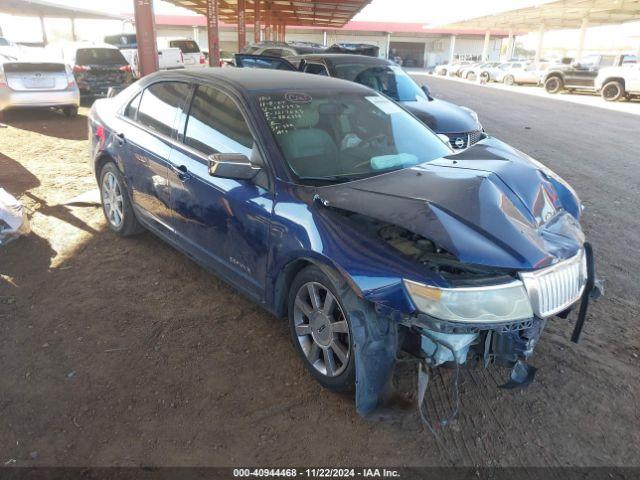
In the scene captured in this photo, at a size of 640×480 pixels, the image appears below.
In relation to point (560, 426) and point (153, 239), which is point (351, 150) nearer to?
point (560, 426)

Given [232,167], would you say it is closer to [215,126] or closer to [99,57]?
[215,126]

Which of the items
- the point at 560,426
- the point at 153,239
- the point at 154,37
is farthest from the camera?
the point at 154,37

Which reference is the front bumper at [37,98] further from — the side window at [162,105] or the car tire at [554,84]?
the car tire at [554,84]

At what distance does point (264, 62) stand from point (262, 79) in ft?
18.4

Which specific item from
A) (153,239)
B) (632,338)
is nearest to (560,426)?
(632,338)

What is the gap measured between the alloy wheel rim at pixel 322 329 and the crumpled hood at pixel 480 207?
0.52 meters

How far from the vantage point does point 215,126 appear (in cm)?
343

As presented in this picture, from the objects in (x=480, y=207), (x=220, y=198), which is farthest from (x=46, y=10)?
(x=480, y=207)

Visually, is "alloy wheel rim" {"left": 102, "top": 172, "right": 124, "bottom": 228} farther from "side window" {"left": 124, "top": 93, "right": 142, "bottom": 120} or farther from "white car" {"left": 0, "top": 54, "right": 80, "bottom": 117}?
"white car" {"left": 0, "top": 54, "right": 80, "bottom": 117}

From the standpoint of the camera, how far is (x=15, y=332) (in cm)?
325

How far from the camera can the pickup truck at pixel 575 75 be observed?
21.8m

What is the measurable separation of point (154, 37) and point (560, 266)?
909 cm

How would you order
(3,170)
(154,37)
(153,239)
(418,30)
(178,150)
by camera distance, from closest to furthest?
(178,150) → (153,239) → (3,170) → (154,37) → (418,30)

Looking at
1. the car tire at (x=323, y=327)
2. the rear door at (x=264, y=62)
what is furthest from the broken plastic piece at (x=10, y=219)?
→ the rear door at (x=264, y=62)
